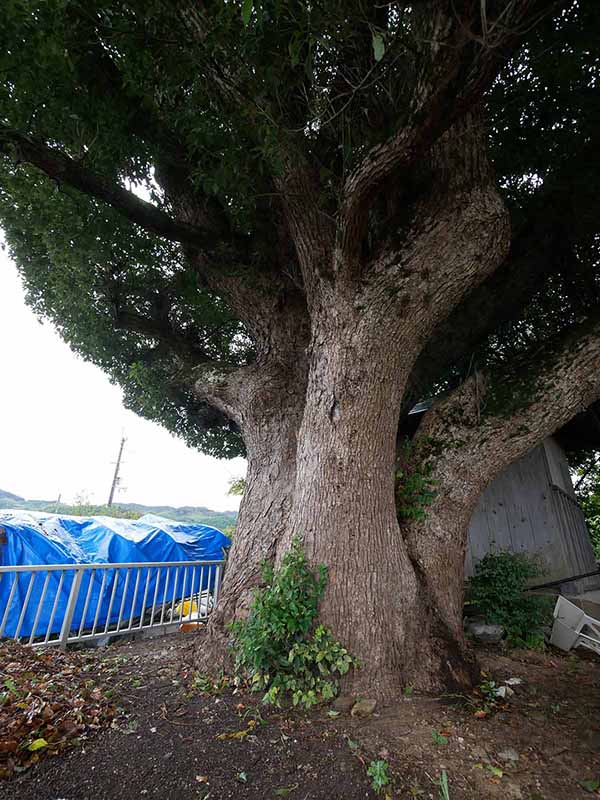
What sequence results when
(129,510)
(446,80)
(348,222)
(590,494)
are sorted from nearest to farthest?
(446,80), (348,222), (590,494), (129,510)

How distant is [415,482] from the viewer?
3779 millimetres

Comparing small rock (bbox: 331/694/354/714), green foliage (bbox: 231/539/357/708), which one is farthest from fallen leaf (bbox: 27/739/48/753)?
small rock (bbox: 331/694/354/714)

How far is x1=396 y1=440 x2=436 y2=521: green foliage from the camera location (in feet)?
12.1

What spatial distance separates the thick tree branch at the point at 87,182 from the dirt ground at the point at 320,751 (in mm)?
4609

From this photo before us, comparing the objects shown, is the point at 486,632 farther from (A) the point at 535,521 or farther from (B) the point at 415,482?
(A) the point at 535,521

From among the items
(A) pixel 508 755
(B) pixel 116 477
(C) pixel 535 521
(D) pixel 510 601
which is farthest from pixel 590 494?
(B) pixel 116 477

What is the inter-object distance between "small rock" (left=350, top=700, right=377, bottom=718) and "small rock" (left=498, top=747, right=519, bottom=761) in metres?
0.78

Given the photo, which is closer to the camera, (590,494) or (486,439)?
(486,439)

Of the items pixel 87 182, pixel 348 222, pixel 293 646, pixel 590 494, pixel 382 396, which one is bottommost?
pixel 293 646

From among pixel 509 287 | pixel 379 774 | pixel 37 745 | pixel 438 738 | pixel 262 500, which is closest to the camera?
pixel 379 774

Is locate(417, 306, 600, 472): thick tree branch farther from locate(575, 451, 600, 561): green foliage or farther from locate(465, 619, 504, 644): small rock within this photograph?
locate(575, 451, 600, 561): green foliage

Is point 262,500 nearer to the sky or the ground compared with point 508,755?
nearer to the sky

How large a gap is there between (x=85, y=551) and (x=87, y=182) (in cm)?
618

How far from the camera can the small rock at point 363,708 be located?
8.28 feet
